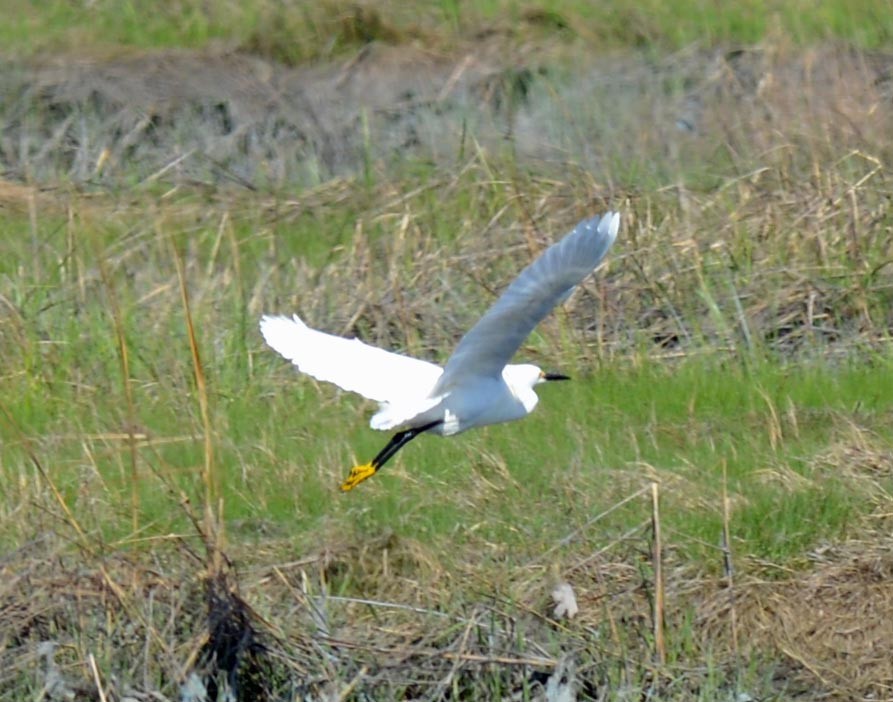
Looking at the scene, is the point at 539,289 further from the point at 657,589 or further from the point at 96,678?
the point at 96,678

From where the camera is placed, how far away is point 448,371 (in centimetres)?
513

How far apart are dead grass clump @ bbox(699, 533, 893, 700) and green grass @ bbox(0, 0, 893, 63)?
6485 mm

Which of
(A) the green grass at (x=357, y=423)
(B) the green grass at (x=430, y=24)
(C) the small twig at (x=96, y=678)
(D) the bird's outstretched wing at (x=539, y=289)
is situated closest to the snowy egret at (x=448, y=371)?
(D) the bird's outstretched wing at (x=539, y=289)

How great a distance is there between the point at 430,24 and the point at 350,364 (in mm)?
6437

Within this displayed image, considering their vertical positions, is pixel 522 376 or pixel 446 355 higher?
pixel 522 376

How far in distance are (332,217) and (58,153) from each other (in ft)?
6.68

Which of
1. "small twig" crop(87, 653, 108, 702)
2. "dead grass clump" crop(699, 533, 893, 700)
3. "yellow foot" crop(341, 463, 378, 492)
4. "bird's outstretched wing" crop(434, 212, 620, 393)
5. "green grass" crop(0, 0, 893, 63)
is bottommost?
"green grass" crop(0, 0, 893, 63)

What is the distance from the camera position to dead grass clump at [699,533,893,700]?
464cm

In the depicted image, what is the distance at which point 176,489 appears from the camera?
4.74m

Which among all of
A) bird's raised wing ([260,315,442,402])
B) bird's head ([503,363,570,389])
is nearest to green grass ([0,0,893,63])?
bird's head ([503,363,570,389])

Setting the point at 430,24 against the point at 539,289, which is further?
the point at 430,24

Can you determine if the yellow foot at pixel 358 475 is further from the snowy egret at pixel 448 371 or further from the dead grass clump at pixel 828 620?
the dead grass clump at pixel 828 620

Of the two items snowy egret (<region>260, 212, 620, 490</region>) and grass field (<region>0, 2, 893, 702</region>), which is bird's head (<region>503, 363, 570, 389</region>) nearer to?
snowy egret (<region>260, 212, 620, 490</region>)

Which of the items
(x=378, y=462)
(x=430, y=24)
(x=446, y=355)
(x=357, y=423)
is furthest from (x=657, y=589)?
(x=430, y=24)
